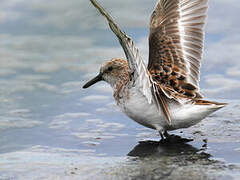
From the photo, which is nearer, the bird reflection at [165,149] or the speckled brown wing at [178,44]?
the bird reflection at [165,149]

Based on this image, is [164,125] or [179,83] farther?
[179,83]

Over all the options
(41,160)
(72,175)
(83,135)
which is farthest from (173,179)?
(83,135)

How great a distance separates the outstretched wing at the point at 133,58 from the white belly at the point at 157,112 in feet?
0.55

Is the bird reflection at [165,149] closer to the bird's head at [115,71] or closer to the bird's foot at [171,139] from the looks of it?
the bird's foot at [171,139]

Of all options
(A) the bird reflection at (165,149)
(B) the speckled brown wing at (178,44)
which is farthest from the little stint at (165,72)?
(A) the bird reflection at (165,149)

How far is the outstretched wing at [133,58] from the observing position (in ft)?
17.0

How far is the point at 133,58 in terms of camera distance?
585 cm

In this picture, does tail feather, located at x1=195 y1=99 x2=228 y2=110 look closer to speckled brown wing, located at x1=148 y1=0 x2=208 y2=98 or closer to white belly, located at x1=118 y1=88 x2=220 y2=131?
white belly, located at x1=118 y1=88 x2=220 y2=131

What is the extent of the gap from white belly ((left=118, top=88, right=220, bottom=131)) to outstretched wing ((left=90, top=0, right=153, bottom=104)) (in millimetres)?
169

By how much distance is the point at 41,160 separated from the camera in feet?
20.6

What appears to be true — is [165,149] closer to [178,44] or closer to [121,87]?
[121,87]

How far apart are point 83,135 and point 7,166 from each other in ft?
6.96

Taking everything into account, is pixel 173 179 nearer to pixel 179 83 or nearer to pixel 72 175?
pixel 72 175

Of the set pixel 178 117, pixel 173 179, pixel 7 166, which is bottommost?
pixel 173 179
